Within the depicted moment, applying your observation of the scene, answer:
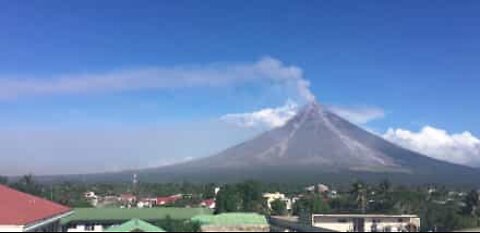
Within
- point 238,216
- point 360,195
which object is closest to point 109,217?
point 238,216

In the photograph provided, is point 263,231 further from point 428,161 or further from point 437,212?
point 428,161

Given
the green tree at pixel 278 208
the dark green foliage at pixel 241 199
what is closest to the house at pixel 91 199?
the dark green foliage at pixel 241 199

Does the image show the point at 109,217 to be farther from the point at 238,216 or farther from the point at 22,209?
the point at 238,216

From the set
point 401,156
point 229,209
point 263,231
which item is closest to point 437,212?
point 229,209

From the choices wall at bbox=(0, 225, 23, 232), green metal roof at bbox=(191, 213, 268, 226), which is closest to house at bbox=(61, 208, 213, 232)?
green metal roof at bbox=(191, 213, 268, 226)

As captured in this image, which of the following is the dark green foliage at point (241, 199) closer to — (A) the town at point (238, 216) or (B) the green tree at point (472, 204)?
(A) the town at point (238, 216)

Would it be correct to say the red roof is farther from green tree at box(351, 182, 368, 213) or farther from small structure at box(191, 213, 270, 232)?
green tree at box(351, 182, 368, 213)
